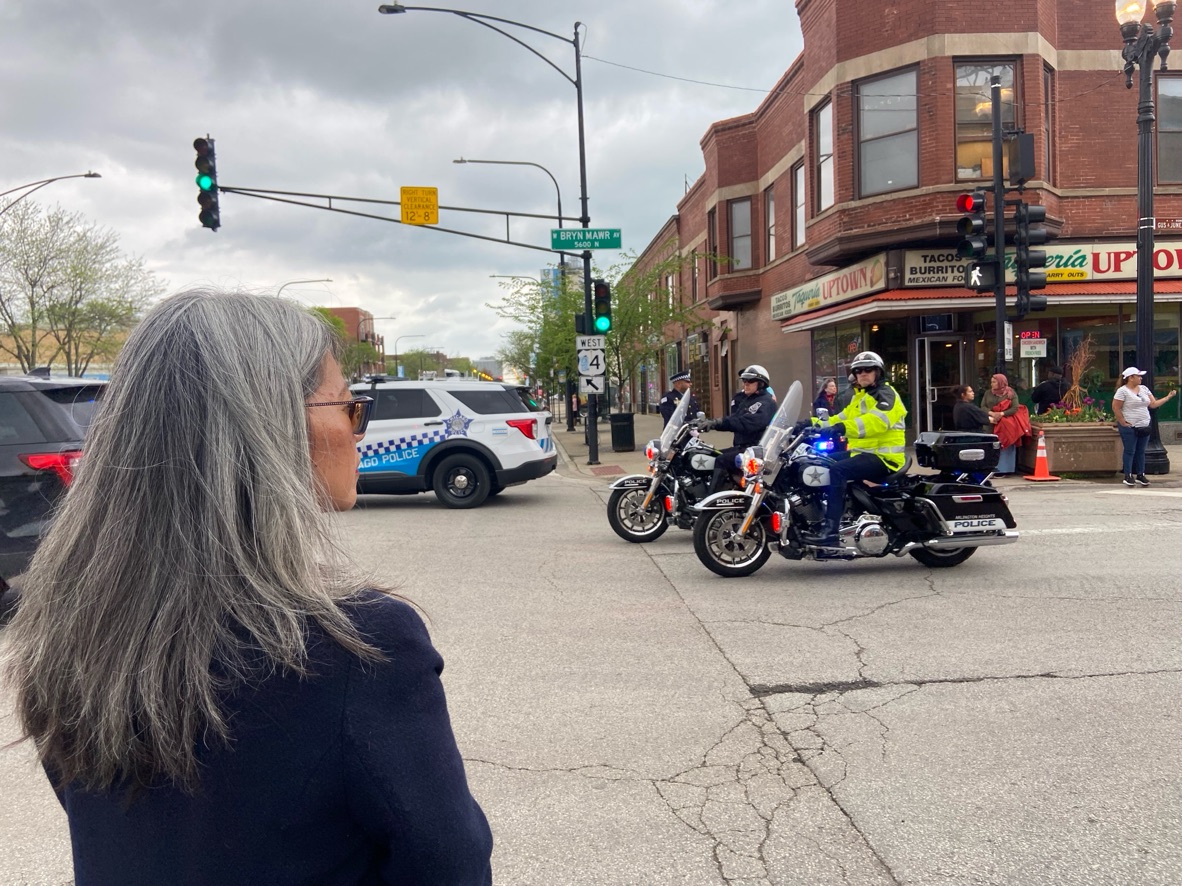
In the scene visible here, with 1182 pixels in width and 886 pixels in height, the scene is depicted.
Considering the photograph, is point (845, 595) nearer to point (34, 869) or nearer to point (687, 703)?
point (687, 703)

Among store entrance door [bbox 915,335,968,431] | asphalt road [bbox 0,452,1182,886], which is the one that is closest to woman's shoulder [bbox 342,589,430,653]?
asphalt road [bbox 0,452,1182,886]

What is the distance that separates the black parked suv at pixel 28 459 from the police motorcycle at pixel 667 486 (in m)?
5.40

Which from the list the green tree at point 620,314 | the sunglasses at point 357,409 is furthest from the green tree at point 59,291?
the sunglasses at point 357,409

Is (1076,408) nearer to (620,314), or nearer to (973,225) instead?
(973,225)

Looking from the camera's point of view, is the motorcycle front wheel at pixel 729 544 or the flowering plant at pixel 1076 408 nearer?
the motorcycle front wheel at pixel 729 544

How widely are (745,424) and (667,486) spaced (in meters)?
1.10

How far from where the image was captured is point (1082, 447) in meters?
14.8

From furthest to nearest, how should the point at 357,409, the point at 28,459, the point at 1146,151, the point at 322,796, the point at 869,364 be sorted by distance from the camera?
the point at 1146,151, the point at 869,364, the point at 28,459, the point at 357,409, the point at 322,796

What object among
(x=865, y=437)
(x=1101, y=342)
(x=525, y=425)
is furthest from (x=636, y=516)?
(x=1101, y=342)

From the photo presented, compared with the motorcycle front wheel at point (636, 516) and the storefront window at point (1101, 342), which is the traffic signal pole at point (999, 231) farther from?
the motorcycle front wheel at point (636, 516)

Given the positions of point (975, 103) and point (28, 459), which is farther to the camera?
point (975, 103)

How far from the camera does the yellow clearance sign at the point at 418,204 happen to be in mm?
17984

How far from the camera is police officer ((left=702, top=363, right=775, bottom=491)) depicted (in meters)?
9.79

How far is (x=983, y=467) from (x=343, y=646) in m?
7.98
